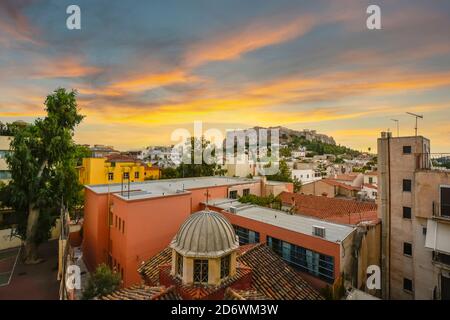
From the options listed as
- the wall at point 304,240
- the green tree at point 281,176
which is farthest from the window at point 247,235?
the green tree at point 281,176

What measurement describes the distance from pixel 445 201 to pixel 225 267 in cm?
1214

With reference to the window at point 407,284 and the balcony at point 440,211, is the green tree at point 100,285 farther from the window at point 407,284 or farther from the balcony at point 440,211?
the balcony at point 440,211

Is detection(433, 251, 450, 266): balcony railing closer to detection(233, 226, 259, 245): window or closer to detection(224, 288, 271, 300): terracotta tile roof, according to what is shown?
detection(233, 226, 259, 245): window

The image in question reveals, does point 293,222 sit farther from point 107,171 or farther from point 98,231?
point 107,171

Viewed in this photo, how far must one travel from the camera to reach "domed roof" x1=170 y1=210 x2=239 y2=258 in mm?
9828

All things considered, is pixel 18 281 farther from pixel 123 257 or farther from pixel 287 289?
pixel 287 289

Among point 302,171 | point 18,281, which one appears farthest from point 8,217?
point 302,171

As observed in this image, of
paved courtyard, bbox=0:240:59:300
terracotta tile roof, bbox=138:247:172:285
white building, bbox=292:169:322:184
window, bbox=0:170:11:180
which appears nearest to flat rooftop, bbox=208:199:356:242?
terracotta tile roof, bbox=138:247:172:285

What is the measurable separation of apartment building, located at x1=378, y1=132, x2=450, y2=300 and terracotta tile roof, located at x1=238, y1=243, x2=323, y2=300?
7093 millimetres

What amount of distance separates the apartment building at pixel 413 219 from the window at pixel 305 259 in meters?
5.69

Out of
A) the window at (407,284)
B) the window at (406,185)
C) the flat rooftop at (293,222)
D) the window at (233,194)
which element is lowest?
the window at (407,284)

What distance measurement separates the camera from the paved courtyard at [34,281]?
54.9ft

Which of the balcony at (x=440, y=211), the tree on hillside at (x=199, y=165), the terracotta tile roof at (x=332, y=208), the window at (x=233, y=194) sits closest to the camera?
the balcony at (x=440, y=211)

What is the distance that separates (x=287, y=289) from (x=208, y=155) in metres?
31.8
